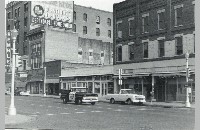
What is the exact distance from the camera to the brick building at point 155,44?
1198 inches

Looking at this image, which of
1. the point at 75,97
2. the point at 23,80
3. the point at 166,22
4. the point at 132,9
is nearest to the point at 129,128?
the point at 75,97

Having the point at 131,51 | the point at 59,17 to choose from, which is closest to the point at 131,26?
the point at 131,51

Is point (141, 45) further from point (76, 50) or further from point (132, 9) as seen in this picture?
point (76, 50)

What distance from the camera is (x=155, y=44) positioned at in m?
34.4

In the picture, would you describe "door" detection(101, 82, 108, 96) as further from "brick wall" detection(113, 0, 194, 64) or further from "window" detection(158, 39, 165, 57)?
"window" detection(158, 39, 165, 57)

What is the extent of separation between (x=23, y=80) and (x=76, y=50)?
443 inches

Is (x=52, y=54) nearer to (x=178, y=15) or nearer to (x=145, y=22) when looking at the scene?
(x=145, y=22)

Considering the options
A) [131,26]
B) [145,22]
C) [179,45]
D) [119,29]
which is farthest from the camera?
[119,29]

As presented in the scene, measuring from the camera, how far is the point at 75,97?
2880 centimetres

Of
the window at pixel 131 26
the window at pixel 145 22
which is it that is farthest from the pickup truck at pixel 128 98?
the window at pixel 131 26

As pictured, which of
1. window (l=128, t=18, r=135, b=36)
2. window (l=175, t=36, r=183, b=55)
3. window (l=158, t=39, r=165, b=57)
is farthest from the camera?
window (l=128, t=18, r=135, b=36)

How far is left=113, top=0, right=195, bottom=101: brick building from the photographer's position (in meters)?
30.4

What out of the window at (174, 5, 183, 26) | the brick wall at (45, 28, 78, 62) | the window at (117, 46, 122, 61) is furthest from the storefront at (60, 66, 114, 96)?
the window at (174, 5, 183, 26)

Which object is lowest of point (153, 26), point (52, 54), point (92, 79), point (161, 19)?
point (92, 79)
